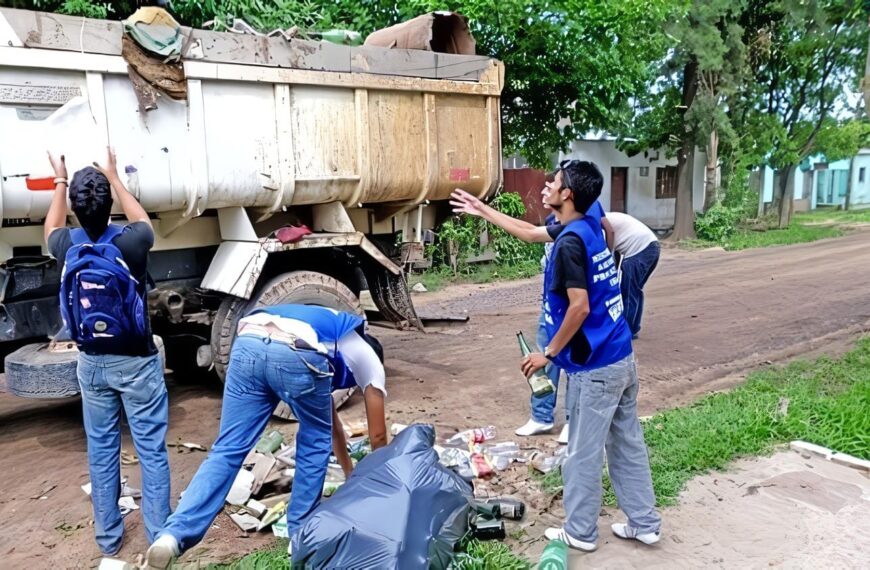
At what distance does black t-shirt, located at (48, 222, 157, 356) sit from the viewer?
3.45 metres

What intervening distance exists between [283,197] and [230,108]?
690 millimetres

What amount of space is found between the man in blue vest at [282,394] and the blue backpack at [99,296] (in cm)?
55

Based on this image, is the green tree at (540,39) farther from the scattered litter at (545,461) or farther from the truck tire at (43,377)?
the scattered litter at (545,461)

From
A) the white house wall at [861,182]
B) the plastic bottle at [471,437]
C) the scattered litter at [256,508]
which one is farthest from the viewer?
the white house wall at [861,182]

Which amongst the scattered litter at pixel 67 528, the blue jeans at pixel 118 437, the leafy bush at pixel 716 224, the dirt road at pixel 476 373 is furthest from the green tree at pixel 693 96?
the scattered litter at pixel 67 528

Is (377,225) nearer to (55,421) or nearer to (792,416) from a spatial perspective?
(55,421)

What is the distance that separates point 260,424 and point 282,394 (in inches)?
8.8

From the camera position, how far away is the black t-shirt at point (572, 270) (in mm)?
3252

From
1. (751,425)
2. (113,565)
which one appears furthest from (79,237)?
(751,425)

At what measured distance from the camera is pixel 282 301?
523 centimetres

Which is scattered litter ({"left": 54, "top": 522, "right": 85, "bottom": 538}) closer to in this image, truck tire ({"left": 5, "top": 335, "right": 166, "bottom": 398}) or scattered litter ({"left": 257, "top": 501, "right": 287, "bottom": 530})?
truck tire ({"left": 5, "top": 335, "right": 166, "bottom": 398})

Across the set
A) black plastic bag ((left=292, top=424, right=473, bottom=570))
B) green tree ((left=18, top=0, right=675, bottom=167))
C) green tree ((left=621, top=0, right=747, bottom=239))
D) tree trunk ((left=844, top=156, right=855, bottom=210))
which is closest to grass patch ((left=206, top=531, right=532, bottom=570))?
black plastic bag ((left=292, top=424, right=473, bottom=570))

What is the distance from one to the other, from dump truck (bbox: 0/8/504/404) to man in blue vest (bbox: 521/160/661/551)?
2.37 m

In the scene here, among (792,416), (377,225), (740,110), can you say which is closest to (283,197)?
(377,225)
